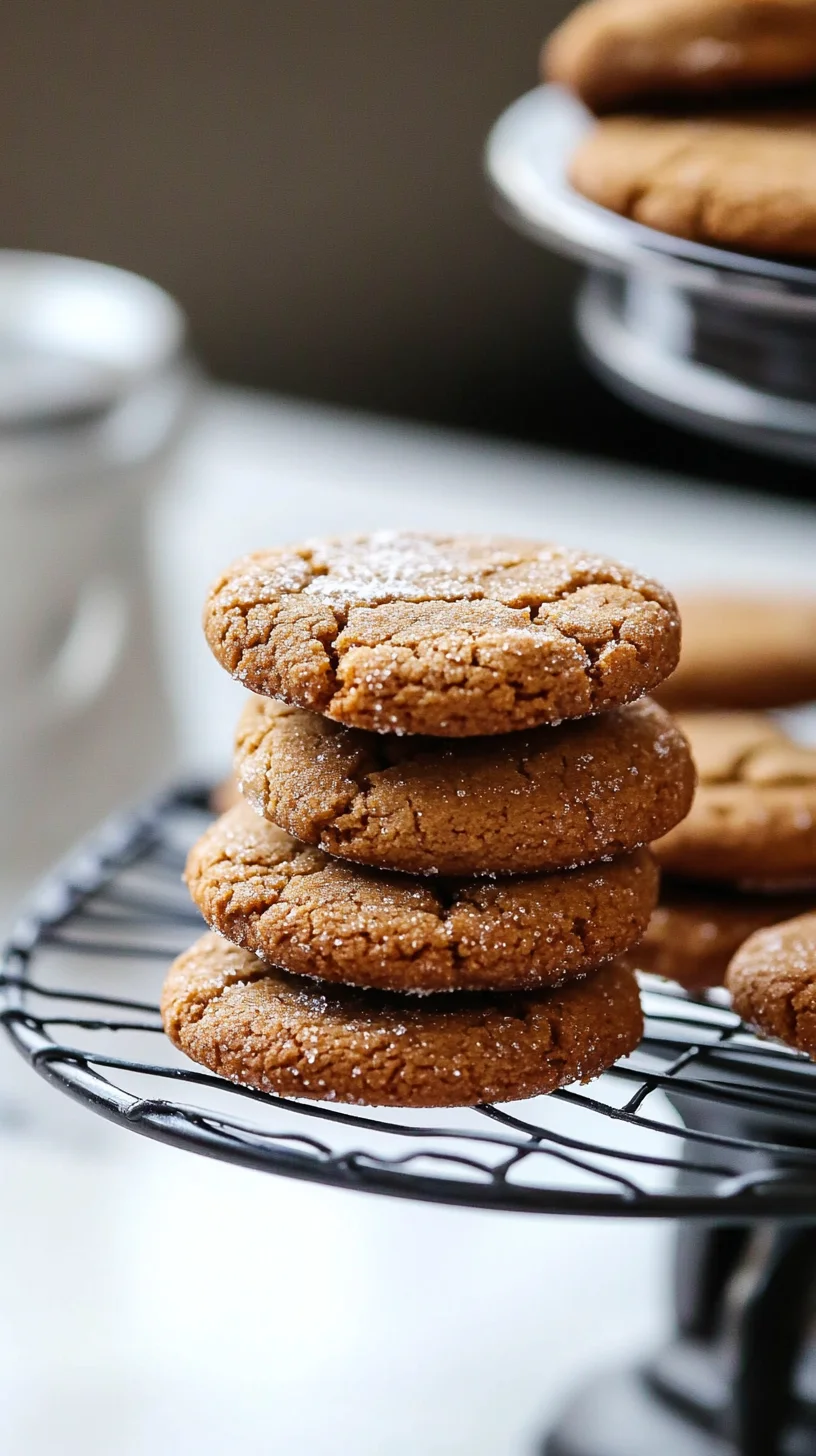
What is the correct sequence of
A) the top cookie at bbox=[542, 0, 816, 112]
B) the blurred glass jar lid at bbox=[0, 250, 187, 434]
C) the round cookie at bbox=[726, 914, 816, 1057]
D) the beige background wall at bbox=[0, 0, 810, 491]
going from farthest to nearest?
1. the beige background wall at bbox=[0, 0, 810, 491]
2. the blurred glass jar lid at bbox=[0, 250, 187, 434]
3. the top cookie at bbox=[542, 0, 816, 112]
4. the round cookie at bbox=[726, 914, 816, 1057]

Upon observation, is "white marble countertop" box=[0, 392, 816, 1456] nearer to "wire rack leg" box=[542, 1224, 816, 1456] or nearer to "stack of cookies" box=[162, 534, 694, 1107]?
"wire rack leg" box=[542, 1224, 816, 1456]

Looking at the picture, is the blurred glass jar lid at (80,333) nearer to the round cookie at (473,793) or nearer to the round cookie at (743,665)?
the round cookie at (743,665)

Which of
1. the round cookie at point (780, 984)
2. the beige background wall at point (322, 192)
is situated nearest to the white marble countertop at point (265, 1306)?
the round cookie at point (780, 984)

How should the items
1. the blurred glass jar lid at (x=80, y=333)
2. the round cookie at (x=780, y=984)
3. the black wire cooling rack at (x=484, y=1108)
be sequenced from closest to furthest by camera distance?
the black wire cooling rack at (x=484, y=1108)
the round cookie at (x=780, y=984)
the blurred glass jar lid at (x=80, y=333)

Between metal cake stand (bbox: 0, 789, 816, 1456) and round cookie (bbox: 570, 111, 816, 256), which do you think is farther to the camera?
round cookie (bbox: 570, 111, 816, 256)

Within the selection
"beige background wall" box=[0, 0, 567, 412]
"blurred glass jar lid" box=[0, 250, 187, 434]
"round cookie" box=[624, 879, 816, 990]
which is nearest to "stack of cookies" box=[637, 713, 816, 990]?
"round cookie" box=[624, 879, 816, 990]

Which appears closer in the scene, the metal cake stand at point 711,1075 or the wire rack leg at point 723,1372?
the metal cake stand at point 711,1075

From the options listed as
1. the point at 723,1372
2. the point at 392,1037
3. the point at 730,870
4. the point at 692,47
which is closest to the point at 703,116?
the point at 692,47
